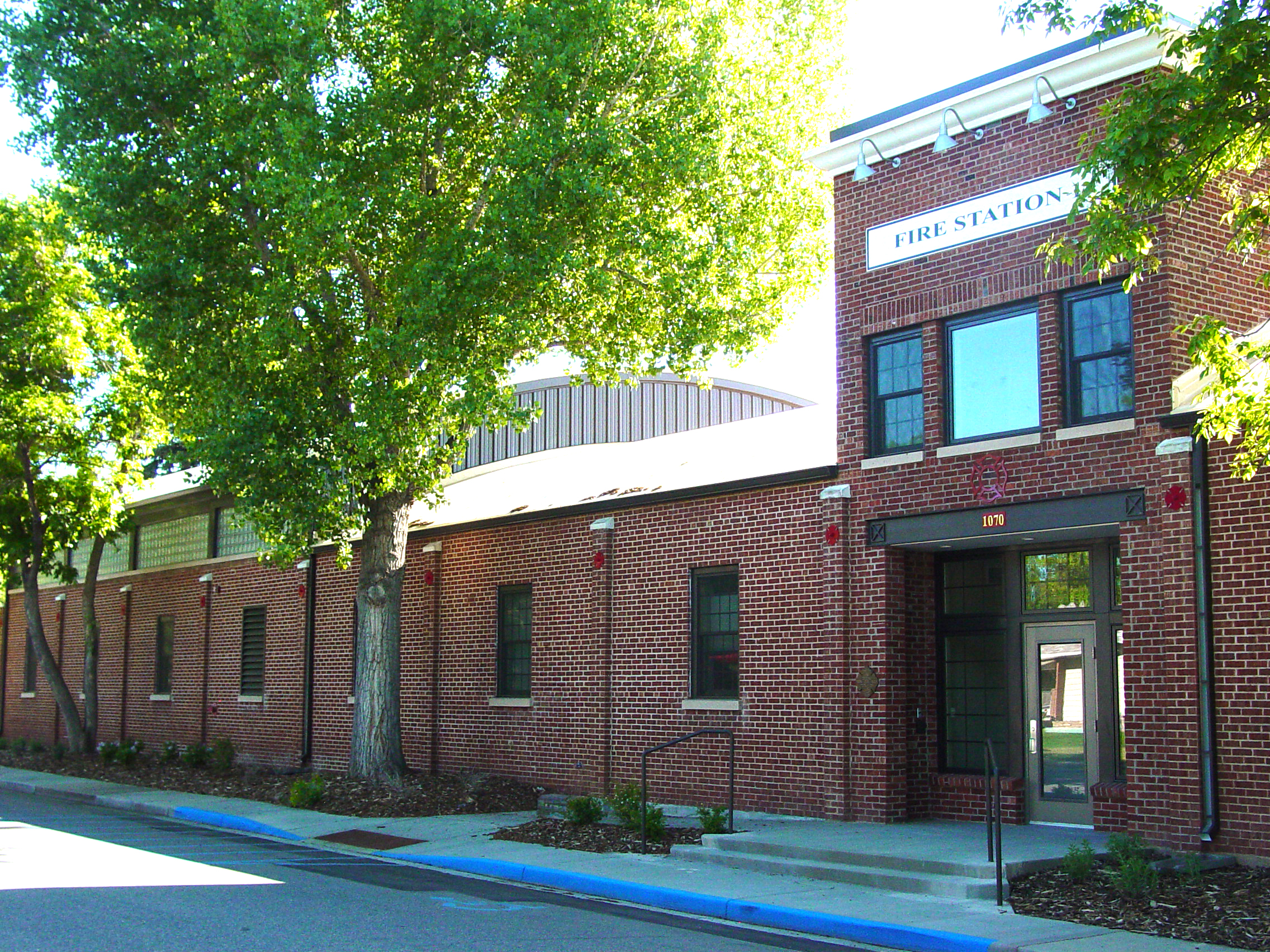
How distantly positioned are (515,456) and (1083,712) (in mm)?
16457

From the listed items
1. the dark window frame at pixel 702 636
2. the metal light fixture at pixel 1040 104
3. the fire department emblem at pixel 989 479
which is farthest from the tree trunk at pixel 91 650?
the metal light fixture at pixel 1040 104

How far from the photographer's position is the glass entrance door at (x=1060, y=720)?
14547mm

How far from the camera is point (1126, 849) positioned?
Answer: 11.5 meters

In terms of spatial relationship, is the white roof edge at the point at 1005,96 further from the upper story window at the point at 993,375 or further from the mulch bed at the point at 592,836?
the mulch bed at the point at 592,836

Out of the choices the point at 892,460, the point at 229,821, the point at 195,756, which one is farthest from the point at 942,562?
the point at 195,756

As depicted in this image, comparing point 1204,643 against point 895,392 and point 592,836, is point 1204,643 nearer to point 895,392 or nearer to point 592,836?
point 895,392

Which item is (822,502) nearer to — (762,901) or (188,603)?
(762,901)

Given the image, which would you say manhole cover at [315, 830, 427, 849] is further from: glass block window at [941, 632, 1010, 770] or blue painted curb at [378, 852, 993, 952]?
glass block window at [941, 632, 1010, 770]

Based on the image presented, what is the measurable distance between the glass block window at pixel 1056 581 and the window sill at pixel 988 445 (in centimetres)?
167

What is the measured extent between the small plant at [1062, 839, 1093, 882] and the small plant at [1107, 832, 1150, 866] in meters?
0.22

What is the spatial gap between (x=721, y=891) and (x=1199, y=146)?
7581 mm

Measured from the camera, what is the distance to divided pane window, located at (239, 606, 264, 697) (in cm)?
2694

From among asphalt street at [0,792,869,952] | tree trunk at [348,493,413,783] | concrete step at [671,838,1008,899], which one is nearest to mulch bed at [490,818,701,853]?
concrete step at [671,838,1008,899]

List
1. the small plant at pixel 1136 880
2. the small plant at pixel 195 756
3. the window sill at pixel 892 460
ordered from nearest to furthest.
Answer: the small plant at pixel 1136 880, the window sill at pixel 892 460, the small plant at pixel 195 756
